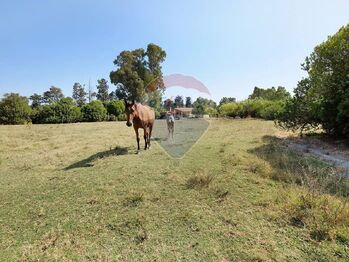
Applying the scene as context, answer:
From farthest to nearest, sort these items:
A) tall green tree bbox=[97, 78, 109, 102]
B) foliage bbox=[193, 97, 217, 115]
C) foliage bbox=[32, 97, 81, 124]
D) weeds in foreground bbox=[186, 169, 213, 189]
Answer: tall green tree bbox=[97, 78, 109, 102] < foliage bbox=[193, 97, 217, 115] < foliage bbox=[32, 97, 81, 124] < weeds in foreground bbox=[186, 169, 213, 189]

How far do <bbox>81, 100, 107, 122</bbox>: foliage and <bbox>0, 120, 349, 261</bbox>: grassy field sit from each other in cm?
2519

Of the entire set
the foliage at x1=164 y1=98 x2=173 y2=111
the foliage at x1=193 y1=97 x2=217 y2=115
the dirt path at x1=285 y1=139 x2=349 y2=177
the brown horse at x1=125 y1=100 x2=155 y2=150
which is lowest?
the dirt path at x1=285 y1=139 x2=349 y2=177

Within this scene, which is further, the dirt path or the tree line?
the tree line

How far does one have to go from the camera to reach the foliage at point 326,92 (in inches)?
371

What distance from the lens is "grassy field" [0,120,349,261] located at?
9.90ft

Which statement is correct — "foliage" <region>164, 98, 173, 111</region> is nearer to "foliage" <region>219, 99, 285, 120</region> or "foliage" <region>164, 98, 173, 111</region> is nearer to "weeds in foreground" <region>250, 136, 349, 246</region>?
"weeds in foreground" <region>250, 136, 349, 246</region>

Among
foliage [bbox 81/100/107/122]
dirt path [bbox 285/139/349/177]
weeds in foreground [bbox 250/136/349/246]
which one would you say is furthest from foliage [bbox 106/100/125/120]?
weeds in foreground [bbox 250/136/349/246]

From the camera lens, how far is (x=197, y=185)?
16.5 feet

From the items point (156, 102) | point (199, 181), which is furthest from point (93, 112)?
point (199, 181)

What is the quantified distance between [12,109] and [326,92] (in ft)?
90.1

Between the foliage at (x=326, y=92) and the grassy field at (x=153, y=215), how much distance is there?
5046mm

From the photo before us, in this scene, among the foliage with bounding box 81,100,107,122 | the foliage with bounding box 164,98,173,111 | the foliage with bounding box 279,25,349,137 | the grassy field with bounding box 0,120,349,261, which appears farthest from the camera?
the foliage with bounding box 81,100,107,122

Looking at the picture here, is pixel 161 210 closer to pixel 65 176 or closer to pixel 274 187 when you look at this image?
pixel 274 187

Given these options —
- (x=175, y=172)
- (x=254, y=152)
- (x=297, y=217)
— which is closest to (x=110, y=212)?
(x=175, y=172)
